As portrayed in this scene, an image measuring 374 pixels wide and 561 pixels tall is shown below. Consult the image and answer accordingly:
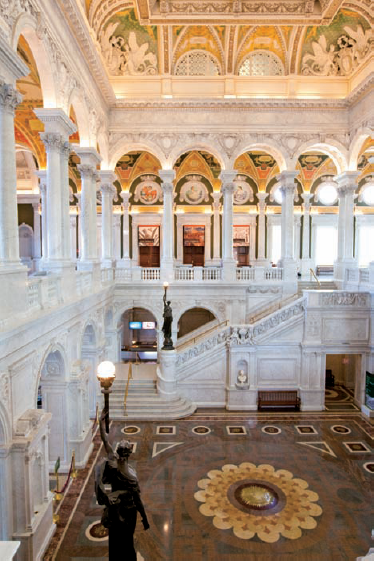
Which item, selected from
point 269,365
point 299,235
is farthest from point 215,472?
point 299,235

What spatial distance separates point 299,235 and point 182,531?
64.7 feet

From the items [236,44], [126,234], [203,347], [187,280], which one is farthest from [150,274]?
[236,44]

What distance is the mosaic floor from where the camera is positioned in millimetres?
7766

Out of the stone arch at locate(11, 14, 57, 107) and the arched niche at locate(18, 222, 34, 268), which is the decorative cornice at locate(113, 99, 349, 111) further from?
the arched niche at locate(18, 222, 34, 268)

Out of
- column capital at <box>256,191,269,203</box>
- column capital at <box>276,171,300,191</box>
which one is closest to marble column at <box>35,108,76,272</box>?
column capital at <box>276,171,300,191</box>

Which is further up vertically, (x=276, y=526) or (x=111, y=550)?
(x=111, y=550)

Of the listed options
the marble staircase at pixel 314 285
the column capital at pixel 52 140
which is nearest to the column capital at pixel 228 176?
the marble staircase at pixel 314 285

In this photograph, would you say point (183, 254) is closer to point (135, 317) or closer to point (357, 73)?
point (135, 317)

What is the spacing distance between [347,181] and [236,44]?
7815 millimetres

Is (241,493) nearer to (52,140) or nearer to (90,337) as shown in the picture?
(90,337)

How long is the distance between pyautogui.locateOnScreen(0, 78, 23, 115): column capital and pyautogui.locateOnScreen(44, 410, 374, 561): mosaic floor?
27.1 feet

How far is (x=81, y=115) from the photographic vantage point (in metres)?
13.3

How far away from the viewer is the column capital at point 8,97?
22.3 ft

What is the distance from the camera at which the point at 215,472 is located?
1038 cm
